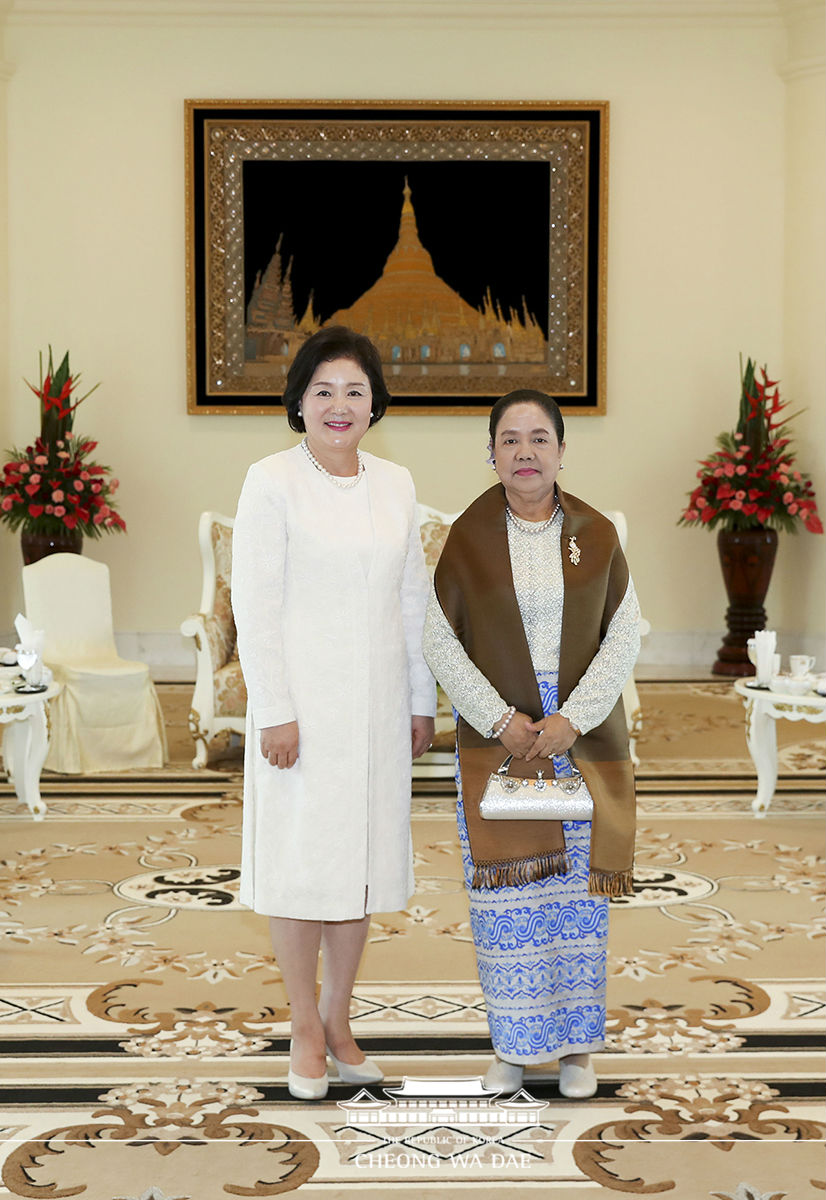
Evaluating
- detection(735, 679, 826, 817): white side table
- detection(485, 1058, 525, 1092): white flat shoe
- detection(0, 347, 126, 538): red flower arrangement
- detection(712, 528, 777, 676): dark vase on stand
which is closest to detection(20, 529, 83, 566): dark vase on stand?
detection(0, 347, 126, 538): red flower arrangement

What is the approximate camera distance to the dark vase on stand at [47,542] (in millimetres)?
8656

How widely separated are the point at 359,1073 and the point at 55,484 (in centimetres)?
615

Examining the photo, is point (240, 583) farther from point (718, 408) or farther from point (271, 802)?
point (718, 408)

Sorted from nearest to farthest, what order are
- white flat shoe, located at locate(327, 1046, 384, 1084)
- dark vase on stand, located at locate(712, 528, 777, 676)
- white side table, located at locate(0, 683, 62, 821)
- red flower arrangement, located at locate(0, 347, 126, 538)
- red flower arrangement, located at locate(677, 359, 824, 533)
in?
white flat shoe, located at locate(327, 1046, 384, 1084) → white side table, located at locate(0, 683, 62, 821) → red flower arrangement, located at locate(0, 347, 126, 538) → red flower arrangement, located at locate(677, 359, 824, 533) → dark vase on stand, located at locate(712, 528, 777, 676)

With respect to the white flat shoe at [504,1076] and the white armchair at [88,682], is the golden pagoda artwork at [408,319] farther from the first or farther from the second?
the white flat shoe at [504,1076]

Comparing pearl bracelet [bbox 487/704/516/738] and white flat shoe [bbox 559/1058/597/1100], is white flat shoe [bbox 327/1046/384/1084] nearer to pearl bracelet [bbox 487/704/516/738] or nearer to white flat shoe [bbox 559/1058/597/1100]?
white flat shoe [bbox 559/1058/597/1100]

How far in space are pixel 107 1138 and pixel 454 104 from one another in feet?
26.1

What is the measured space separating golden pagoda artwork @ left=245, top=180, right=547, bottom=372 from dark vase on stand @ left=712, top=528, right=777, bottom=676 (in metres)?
1.98

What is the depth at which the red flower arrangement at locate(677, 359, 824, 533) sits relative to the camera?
8.91 meters

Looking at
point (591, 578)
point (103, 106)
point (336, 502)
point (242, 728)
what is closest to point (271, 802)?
point (336, 502)

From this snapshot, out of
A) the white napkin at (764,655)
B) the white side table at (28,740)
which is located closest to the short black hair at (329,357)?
the white side table at (28,740)

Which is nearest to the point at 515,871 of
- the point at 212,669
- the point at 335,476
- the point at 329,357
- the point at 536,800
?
the point at 536,800

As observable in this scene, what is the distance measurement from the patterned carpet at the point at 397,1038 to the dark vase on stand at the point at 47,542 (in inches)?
138

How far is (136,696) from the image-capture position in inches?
257
